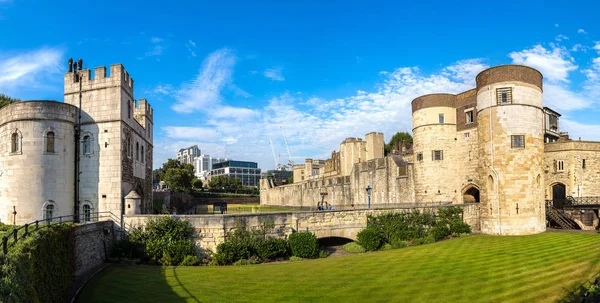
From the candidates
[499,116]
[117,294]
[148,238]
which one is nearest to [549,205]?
[499,116]

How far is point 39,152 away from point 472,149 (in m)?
32.3

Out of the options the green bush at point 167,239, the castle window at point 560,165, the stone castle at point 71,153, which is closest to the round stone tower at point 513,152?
the castle window at point 560,165

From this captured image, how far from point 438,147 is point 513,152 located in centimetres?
757

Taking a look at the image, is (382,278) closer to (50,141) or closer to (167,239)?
(167,239)

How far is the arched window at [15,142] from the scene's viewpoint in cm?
2542

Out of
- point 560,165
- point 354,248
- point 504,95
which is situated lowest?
point 354,248

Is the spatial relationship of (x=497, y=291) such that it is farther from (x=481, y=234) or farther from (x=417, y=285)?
(x=481, y=234)

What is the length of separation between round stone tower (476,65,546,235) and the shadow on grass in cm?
2329

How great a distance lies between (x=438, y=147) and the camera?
36.8 metres

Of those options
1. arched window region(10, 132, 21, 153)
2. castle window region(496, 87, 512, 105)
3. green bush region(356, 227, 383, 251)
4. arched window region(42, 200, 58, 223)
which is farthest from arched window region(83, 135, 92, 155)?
→ castle window region(496, 87, 512, 105)

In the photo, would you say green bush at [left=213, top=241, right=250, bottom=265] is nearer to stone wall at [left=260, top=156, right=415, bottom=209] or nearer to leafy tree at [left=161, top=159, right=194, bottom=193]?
stone wall at [left=260, top=156, right=415, bottom=209]

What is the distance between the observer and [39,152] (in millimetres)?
25266

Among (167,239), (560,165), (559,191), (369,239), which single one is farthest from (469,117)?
(167,239)

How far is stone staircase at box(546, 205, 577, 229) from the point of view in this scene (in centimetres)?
3253
